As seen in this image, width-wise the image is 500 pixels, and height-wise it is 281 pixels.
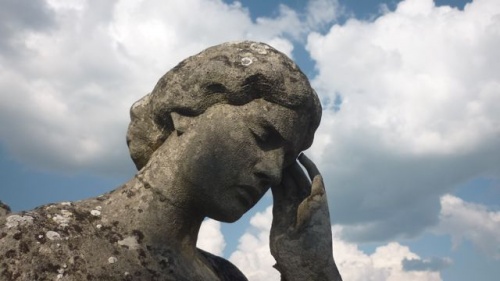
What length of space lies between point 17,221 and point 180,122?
1.65 m

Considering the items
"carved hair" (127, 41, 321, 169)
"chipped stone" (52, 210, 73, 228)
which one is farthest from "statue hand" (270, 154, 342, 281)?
"chipped stone" (52, 210, 73, 228)

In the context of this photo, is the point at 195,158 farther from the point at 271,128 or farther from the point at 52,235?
the point at 52,235

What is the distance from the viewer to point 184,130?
18.0 feet

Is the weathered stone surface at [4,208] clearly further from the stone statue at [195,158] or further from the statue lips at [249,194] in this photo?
the statue lips at [249,194]

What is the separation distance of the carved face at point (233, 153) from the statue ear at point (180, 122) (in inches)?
1.4

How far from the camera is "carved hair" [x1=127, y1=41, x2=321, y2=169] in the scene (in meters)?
5.47

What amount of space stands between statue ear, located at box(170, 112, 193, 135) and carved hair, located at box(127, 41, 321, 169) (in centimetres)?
4

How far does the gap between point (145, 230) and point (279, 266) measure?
1.70m

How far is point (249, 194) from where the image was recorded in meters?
5.58

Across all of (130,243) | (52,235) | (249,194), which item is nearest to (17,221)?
(52,235)

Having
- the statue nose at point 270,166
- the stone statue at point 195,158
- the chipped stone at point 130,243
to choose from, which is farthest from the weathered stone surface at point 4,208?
the statue nose at point 270,166

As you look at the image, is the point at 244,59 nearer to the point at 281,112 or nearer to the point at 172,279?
the point at 281,112

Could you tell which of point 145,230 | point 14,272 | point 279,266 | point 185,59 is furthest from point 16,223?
Result: point 279,266

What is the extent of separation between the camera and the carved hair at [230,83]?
18.0ft
